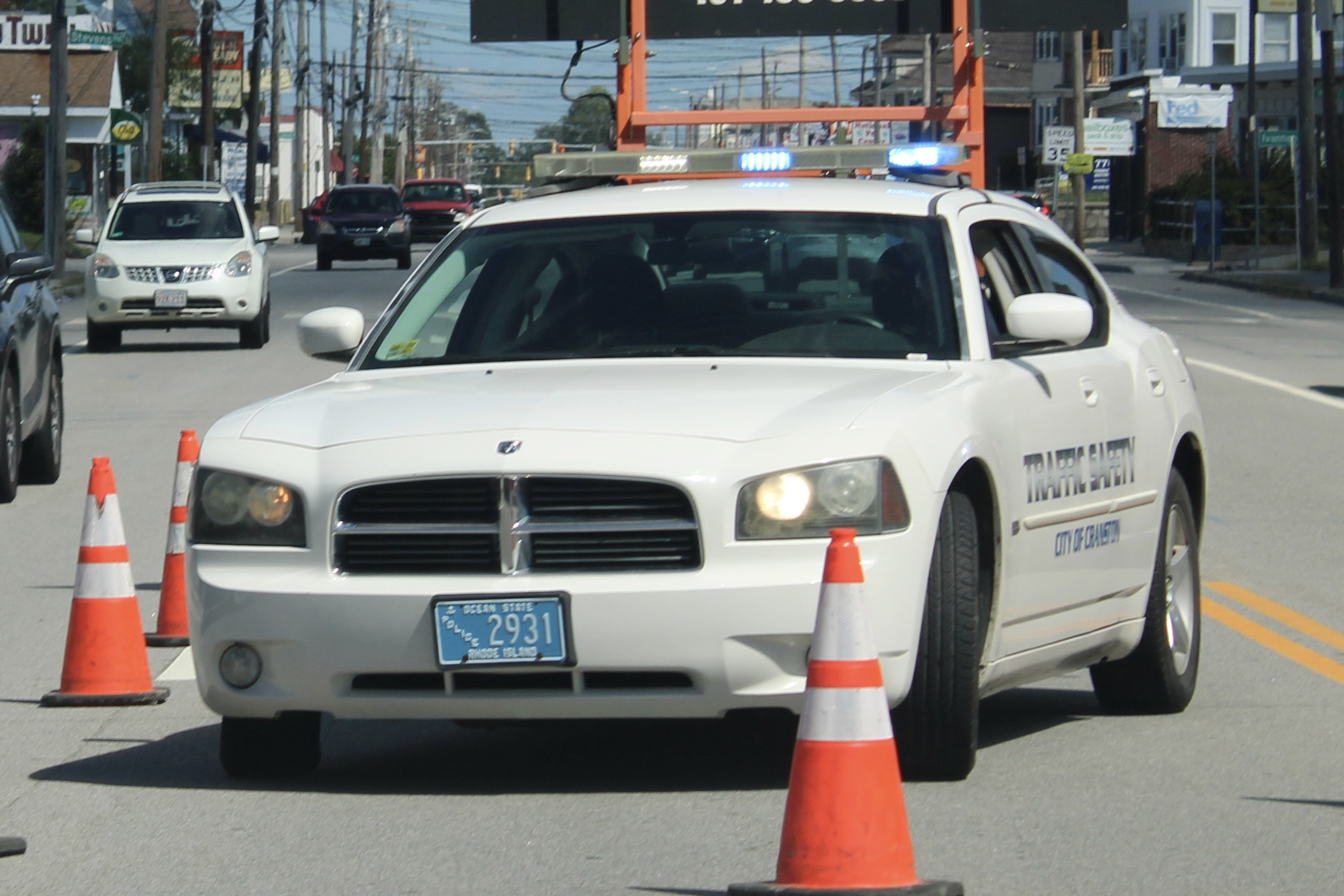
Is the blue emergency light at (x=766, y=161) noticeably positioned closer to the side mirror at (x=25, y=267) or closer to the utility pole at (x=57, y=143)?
the side mirror at (x=25, y=267)

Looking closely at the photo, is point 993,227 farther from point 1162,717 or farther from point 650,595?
point 650,595

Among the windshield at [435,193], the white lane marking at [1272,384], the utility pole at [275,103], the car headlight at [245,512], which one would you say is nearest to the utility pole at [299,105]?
the utility pole at [275,103]

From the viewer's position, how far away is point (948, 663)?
5699 millimetres

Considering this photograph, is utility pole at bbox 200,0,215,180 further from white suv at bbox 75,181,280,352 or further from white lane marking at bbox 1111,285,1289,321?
white suv at bbox 75,181,280,352

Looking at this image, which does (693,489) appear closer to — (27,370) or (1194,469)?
(1194,469)

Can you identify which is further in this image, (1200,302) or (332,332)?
(1200,302)

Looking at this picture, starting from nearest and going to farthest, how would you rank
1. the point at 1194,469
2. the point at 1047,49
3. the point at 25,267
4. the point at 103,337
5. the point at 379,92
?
the point at 1194,469 → the point at 25,267 → the point at 103,337 → the point at 1047,49 → the point at 379,92

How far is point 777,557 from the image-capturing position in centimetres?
550

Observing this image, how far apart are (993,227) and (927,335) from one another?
80 centimetres

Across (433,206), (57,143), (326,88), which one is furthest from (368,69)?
(57,143)

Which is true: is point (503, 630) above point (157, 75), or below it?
below

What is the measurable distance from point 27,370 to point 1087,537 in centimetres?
856

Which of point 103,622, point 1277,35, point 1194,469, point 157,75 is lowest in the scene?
point 103,622

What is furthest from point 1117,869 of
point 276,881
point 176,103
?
point 176,103
